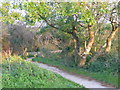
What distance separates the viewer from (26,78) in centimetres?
698

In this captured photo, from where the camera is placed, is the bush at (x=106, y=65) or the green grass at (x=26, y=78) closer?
the green grass at (x=26, y=78)

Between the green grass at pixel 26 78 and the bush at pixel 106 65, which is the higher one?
the green grass at pixel 26 78

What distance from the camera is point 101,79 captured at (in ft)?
26.6

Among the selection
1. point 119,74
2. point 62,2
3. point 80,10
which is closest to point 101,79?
point 119,74

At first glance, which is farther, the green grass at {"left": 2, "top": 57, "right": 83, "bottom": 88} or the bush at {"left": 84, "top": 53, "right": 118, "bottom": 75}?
the bush at {"left": 84, "top": 53, "right": 118, "bottom": 75}

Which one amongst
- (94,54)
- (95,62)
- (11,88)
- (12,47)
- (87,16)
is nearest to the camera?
(11,88)

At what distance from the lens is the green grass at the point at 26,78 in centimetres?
625

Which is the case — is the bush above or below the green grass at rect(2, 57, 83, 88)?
below

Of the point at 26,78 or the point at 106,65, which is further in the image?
the point at 106,65

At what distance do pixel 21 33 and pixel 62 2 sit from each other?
610 inches

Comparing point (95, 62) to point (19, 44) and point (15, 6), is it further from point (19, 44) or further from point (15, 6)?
point (19, 44)

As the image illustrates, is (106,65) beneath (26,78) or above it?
beneath

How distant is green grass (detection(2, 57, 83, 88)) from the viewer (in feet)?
20.5

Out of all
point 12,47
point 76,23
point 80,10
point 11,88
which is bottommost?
point 12,47
